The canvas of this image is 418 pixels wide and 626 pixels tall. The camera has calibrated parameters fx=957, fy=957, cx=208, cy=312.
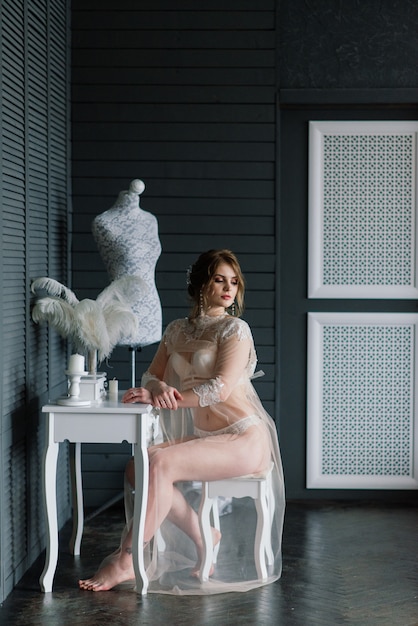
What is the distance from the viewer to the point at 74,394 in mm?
3895

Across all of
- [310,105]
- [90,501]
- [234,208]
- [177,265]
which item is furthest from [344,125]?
[90,501]

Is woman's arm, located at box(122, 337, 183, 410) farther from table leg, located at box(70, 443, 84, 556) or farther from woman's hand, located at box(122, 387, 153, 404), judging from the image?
table leg, located at box(70, 443, 84, 556)

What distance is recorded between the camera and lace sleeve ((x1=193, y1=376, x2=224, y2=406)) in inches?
155

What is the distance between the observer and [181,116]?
530 cm

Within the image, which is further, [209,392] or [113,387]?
[113,387]

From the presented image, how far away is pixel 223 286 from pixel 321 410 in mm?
1591

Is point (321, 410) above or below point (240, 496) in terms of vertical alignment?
above

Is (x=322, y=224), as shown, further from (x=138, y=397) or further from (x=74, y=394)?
(x=74, y=394)

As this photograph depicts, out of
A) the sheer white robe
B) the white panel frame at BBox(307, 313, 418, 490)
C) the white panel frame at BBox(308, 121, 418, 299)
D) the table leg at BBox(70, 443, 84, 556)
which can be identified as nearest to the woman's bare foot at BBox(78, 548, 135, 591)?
the sheer white robe

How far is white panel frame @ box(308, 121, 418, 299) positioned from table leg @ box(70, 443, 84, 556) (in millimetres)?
1700

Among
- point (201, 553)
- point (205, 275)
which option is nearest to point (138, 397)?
point (205, 275)

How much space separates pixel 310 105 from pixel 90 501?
2542 millimetres

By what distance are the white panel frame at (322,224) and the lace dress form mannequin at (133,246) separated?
1.06 metres

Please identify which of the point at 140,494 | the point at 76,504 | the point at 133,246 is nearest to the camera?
the point at 140,494
